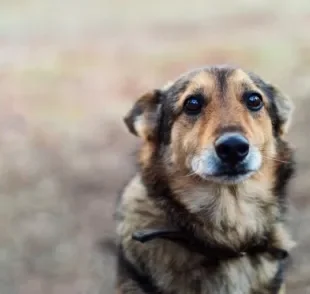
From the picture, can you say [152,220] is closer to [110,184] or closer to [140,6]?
[110,184]

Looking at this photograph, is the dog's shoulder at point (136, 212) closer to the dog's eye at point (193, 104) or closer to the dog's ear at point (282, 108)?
the dog's eye at point (193, 104)

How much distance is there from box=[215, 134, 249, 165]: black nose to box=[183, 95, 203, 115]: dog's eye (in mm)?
171

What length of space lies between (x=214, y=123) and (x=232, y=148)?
0.34 feet

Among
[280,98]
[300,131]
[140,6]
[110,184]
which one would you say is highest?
[140,6]

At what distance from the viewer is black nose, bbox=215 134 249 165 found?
67.2 inches

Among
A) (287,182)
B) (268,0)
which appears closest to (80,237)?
(287,182)

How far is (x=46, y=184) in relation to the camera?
2.88 metres

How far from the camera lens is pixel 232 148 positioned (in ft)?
5.62

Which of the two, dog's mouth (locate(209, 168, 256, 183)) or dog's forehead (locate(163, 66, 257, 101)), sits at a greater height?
dog's forehead (locate(163, 66, 257, 101))

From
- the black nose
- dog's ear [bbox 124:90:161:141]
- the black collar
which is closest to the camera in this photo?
the black nose

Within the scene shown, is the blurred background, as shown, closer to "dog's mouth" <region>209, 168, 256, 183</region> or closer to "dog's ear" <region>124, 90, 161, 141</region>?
"dog's ear" <region>124, 90, 161, 141</region>

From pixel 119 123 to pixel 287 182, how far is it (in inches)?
49.0

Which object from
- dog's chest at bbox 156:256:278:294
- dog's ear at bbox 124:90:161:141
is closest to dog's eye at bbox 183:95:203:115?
dog's ear at bbox 124:90:161:141

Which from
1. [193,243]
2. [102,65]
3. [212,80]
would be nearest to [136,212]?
[193,243]
